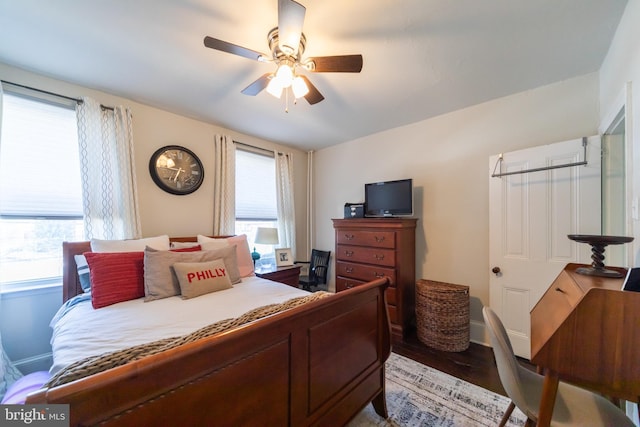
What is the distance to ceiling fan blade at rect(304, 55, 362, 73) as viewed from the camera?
153 cm

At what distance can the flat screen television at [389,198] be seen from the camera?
288 cm

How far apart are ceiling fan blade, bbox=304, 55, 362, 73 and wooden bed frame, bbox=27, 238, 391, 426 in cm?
147

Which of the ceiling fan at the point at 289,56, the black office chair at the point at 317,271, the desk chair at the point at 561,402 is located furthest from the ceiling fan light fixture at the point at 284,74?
the black office chair at the point at 317,271

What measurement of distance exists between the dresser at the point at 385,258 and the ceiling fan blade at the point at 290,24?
1.95 meters

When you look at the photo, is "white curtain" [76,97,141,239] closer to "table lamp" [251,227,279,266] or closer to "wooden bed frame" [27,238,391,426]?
"table lamp" [251,227,279,266]

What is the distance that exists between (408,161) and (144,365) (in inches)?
127

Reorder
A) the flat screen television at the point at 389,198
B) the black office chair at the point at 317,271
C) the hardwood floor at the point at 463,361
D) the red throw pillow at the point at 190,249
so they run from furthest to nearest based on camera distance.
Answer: the black office chair at the point at 317,271
the flat screen television at the point at 389,198
the red throw pillow at the point at 190,249
the hardwood floor at the point at 463,361

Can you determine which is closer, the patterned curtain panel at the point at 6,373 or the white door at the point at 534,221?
the patterned curtain panel at the point at 6,373

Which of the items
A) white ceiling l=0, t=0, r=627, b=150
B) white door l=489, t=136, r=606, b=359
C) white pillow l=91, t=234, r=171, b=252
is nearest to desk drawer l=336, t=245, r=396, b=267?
white door l=489, t=136, r=606, b=359

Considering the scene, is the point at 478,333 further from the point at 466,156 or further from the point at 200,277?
the point at 200,277

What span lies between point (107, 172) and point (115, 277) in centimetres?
123

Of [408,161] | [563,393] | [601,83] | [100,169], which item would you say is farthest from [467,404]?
[100,169]

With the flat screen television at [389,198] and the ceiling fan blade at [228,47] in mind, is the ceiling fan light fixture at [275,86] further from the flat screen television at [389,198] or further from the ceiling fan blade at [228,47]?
the flat screen television at [389,198]

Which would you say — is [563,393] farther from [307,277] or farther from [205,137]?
[205,137]
